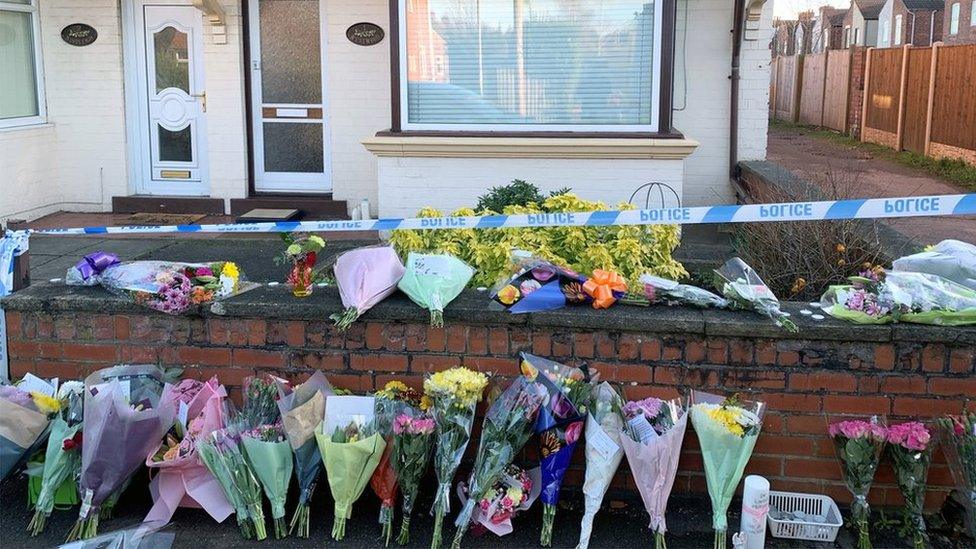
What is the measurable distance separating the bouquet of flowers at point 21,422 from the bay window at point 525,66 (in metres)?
4.53

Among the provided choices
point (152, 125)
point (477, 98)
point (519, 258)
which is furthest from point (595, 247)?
point (152, 125)

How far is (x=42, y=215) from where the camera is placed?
32.3ft

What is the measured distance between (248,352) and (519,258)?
1278mm

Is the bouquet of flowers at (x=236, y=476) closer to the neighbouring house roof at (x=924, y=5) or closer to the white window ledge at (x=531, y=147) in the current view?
the white window ledge at (x=531, y=147)

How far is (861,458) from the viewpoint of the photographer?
3.46 m

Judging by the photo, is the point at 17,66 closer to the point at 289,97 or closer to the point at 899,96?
the point at 289,97

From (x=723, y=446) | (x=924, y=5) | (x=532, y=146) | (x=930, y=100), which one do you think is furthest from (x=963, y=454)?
(x=924, y=5)

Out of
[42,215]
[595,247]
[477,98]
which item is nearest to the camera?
[595,247]

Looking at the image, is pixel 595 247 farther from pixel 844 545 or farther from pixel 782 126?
pixel 782 126

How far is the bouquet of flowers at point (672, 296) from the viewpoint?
3.88 m

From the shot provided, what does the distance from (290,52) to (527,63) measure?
124 inches

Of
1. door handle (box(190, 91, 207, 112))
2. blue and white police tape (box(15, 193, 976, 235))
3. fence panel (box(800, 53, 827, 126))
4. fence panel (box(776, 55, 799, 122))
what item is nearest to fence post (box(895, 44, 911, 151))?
fence panel (box(800, 53, 827, 126))

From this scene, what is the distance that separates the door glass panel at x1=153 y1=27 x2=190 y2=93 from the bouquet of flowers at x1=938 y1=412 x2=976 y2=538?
8.49m

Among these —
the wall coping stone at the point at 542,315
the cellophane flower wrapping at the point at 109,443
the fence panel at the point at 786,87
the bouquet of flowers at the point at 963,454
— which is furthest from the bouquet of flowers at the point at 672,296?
the fence panel at the point at 786,87
